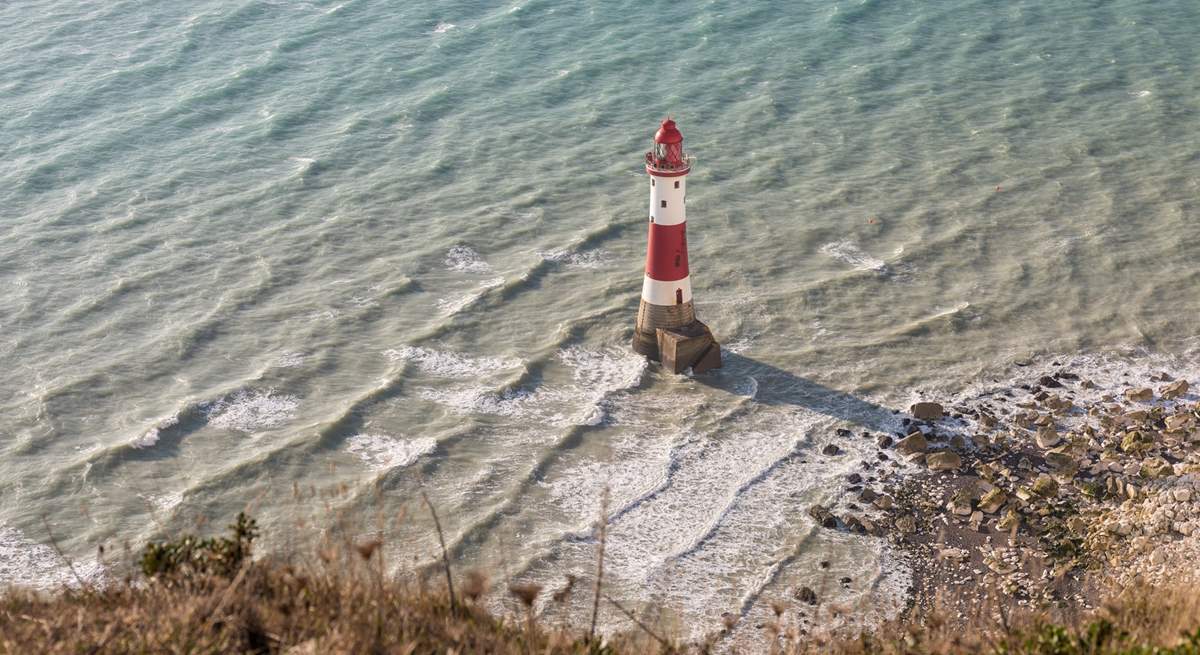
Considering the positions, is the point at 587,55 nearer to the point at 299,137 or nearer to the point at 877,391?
the point at 299,137

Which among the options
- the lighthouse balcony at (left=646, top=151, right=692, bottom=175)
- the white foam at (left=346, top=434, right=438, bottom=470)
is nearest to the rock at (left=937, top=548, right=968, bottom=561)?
the lighthouse balcony at (left=646, top=151, right=692, bottom=175)

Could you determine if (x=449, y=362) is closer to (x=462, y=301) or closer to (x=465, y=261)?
(x=462, y=301)

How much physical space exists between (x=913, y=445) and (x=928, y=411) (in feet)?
4.04

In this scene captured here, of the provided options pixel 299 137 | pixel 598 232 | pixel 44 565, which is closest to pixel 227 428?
pixel 44 565

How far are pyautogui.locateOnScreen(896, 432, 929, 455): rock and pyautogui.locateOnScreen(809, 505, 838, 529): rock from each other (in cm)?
194

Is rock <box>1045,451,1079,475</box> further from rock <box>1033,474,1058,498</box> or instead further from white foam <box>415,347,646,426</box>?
white foam <box>415,347,646,426</box>

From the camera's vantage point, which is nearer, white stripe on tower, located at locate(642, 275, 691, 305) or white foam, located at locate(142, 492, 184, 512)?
white foam, located at locate(142, 492, 184, 512)

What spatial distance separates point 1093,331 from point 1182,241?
4979mm

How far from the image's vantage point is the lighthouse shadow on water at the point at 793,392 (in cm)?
1889

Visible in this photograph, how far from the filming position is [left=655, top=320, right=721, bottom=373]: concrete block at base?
788 inches

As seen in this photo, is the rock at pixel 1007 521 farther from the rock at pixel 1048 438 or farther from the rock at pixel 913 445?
the rock at pixel 1048 438

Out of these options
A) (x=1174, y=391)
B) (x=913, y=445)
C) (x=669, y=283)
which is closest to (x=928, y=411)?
(x=913, y=445)

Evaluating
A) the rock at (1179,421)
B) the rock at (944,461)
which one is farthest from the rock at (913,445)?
the rock at (1179,421)

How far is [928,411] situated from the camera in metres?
18.6
